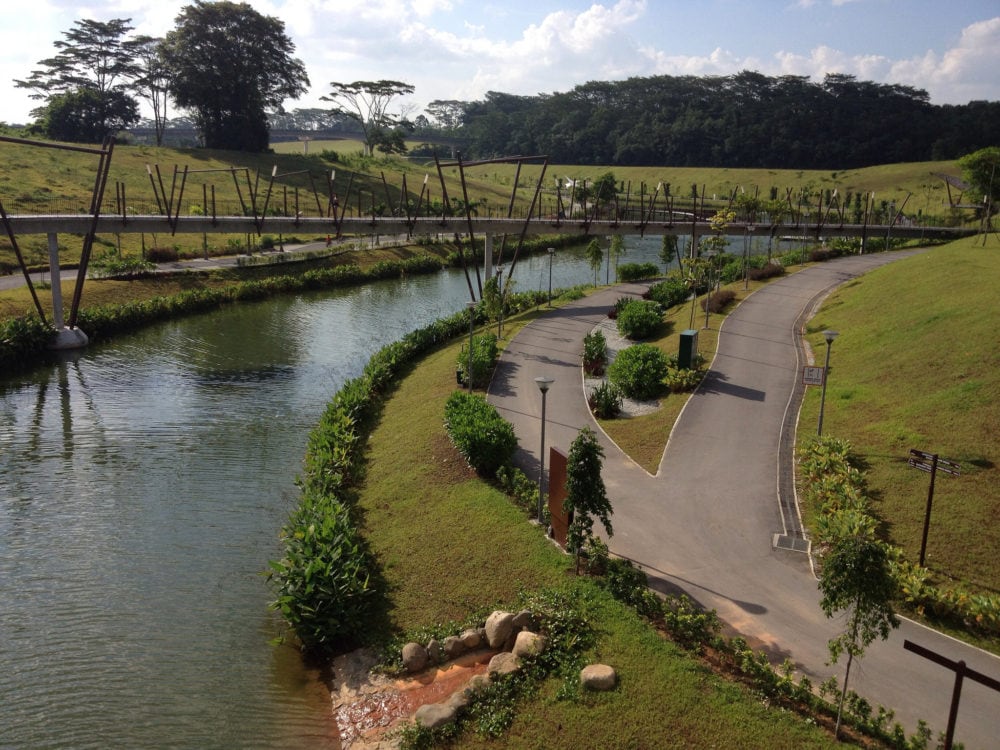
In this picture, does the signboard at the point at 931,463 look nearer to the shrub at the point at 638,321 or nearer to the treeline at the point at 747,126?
the shrub at the point at 638,321

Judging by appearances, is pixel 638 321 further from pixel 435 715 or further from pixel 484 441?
pixel 435 715

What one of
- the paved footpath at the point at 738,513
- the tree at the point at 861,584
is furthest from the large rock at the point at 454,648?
the tree at the point at 861,584

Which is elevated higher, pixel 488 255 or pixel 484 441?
pixel 488 255

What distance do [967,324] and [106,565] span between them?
30.3m

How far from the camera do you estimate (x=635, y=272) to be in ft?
202

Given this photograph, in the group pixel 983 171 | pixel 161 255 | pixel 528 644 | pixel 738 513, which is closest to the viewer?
pixel 528 644

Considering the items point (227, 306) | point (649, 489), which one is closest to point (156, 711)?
point (649, 489)

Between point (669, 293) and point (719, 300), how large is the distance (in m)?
4.37

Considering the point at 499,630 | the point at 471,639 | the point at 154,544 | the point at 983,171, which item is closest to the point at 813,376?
the point at 499,630

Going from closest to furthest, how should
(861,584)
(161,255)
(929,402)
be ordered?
(861,584), (929,402), (161,255)

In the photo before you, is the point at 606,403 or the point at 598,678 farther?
the point at 606,403

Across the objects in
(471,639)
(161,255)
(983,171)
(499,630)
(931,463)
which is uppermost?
(983,171)

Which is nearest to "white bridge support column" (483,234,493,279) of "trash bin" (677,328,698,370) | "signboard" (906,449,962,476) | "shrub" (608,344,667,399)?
"shrub" (608,344,667,399)

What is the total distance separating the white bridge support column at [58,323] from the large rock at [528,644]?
119 feet
